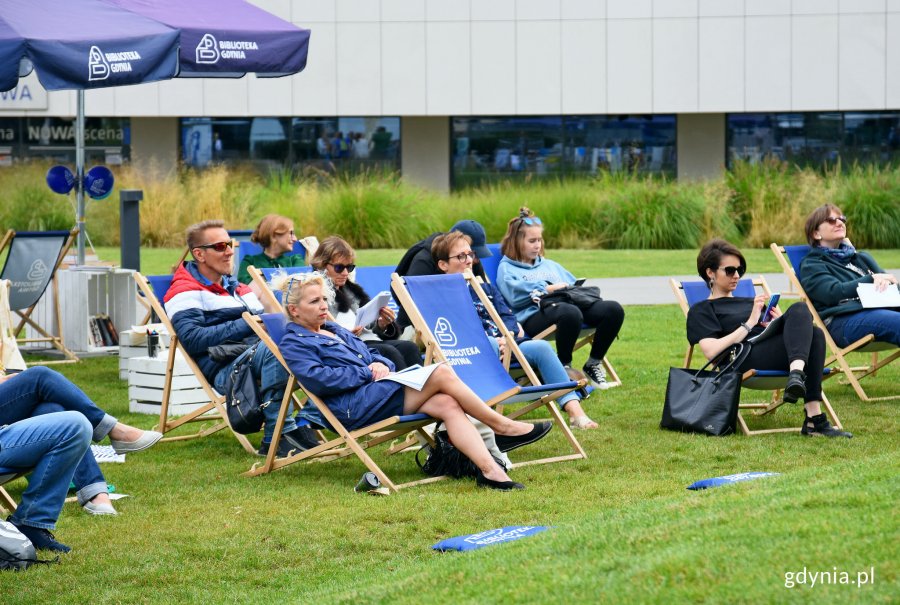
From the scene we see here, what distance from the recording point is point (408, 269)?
861cm

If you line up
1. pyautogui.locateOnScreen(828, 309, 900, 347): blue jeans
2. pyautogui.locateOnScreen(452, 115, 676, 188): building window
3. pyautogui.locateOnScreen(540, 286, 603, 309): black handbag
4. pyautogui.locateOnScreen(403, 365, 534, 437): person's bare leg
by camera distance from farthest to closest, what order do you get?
pyautogui.locateOnScreen(452, 115, 676, 188): building window, pyautogui.locateOnScreen(540, 286, 603, 309): black handbag, pyautogui.locateOnScreen(828, 309, 900, 347): blue jeans, pyautogui.locateOnScreen(403, 365, 534, 437): person's bare leg

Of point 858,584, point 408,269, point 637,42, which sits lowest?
point 858,584

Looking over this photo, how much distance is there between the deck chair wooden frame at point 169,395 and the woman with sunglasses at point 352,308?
885mm

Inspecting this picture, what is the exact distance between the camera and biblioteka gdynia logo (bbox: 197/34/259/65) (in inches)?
356

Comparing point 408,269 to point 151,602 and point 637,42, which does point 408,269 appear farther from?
point 637,42

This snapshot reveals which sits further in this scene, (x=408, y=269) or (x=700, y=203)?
(x=700, y=203)

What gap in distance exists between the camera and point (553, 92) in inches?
1214

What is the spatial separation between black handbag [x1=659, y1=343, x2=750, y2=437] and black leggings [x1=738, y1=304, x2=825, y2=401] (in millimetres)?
94

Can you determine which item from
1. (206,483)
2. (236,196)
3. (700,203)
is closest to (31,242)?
(206,483)

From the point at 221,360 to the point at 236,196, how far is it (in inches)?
626

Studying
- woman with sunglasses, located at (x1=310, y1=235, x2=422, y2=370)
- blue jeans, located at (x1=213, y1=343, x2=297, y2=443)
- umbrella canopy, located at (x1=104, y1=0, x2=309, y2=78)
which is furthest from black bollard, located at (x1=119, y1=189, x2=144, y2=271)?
blue jeans, located at (x1=213, y1=343, x2=297, y2=443)

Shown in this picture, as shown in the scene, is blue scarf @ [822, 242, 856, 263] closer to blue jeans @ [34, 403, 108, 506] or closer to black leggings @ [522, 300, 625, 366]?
black leggings @ [522, 300, 625, 366]

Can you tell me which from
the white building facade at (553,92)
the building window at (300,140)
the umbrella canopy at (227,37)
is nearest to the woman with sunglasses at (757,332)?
the umbrella canopy at (227,37)

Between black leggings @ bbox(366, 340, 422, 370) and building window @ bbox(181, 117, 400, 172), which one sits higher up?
building window @ bbox(181, 117, 400, 172)
